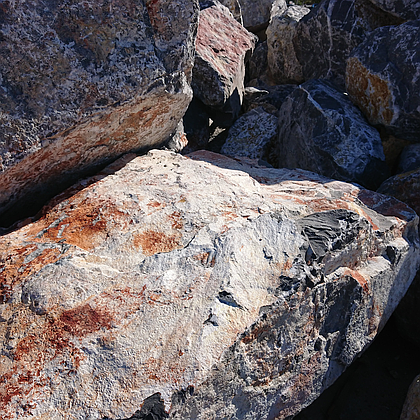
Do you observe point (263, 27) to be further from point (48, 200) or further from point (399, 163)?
point (48, 200)

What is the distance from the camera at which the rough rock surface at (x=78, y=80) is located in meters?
1.34

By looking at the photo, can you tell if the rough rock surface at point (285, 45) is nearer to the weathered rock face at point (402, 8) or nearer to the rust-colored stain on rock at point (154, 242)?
the weathered rock face at point (402, 8)

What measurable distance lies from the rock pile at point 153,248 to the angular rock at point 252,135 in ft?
2.16

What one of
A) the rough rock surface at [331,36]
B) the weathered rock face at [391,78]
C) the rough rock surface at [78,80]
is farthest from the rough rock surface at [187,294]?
the rough rock surface at [331,36]

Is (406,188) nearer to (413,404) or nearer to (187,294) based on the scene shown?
(413,404)

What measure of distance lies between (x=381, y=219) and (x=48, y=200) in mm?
1346

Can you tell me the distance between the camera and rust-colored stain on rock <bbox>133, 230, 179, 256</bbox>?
132cm

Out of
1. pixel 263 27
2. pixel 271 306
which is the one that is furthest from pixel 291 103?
pixel 263 27

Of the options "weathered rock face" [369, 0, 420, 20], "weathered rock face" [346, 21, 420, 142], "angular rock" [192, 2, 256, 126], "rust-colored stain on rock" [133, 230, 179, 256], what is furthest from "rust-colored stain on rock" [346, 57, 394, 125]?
"rust-colored stain on rock" [133, 230, 179, 256]

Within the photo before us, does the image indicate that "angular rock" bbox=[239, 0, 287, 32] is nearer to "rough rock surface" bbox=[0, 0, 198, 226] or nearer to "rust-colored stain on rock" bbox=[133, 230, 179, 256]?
"rough rock surface" bbox=[0, 0, 198, 226]

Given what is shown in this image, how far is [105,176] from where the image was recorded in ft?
5.46

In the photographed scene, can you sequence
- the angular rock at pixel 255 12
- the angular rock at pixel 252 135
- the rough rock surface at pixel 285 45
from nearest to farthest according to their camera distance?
the angular rock at pixel 252 135
the rough rock surface at pixel 285 45
the angular rock at pixel 255 12

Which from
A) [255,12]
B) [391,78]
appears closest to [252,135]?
[391,78]

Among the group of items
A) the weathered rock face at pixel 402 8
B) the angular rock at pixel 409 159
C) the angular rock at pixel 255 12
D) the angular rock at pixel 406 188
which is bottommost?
the angular rock at pixel 406 188
